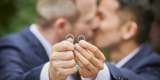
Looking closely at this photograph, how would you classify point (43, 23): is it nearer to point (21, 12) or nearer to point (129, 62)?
point (129, 62)

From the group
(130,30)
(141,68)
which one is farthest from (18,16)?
(141,68)

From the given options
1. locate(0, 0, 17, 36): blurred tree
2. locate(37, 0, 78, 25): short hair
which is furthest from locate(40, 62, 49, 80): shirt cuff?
locate(0, 0, 17, 36): blurred tree

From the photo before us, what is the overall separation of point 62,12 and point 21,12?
1.36 metres

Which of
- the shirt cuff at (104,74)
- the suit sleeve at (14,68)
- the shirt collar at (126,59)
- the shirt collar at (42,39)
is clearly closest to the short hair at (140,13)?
the shirt collar at (126,59)

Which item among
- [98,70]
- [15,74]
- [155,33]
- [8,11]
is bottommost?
[98,70]

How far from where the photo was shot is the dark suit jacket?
2.05 meters

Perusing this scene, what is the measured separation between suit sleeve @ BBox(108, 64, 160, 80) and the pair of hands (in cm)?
18

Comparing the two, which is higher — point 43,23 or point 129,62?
point 43,23

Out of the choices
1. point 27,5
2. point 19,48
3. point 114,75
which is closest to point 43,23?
point 19,48

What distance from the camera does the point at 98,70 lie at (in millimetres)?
1741

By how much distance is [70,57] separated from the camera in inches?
65.9

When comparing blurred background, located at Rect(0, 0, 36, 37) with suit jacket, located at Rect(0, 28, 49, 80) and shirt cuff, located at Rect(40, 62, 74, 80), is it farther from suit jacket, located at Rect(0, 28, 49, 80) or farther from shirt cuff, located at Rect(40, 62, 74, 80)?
shirt cuff, located at Rect(40, 62, 74, 80)

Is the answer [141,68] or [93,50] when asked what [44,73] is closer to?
[93,50]

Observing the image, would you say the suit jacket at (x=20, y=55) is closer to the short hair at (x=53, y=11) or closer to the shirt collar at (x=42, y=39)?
the shirt collar at (x=42, y=39)
